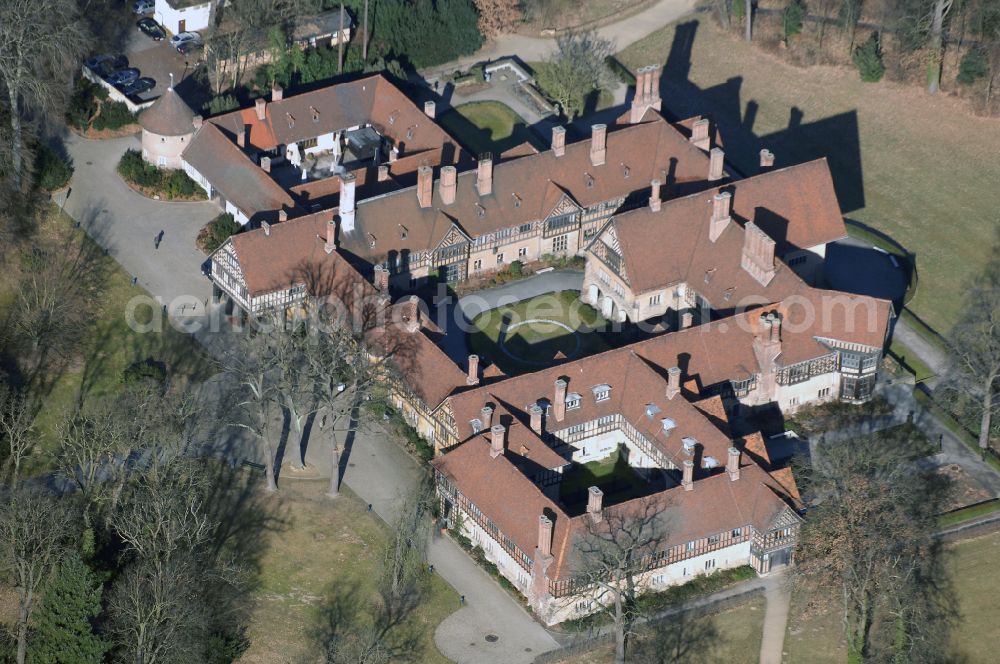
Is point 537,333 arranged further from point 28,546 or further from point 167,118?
point 28,546

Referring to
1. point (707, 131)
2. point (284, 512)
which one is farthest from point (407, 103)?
point (284, 512)

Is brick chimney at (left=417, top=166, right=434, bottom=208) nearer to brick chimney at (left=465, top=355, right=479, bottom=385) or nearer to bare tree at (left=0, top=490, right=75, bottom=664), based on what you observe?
brick chimney at (left=465, top=355, right=479, bottom=385)

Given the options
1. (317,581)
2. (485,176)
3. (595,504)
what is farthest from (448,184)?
(317,581)

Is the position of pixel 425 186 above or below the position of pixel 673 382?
above

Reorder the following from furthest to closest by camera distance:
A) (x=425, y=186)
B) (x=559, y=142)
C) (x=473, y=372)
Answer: (x=559, y=142) → (x=425, y=186) → (x=473, y=372)

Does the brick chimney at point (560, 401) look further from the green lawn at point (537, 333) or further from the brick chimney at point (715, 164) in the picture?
the brick chimney at point (715, 164)

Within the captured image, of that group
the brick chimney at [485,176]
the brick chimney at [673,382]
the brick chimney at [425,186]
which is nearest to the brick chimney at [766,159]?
the brick chimney at [485,176]

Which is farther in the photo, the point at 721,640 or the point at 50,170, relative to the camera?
the point at 50,170

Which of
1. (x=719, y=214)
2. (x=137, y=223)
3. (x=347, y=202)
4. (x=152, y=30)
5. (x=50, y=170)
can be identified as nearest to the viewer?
(x=719, y=214)
